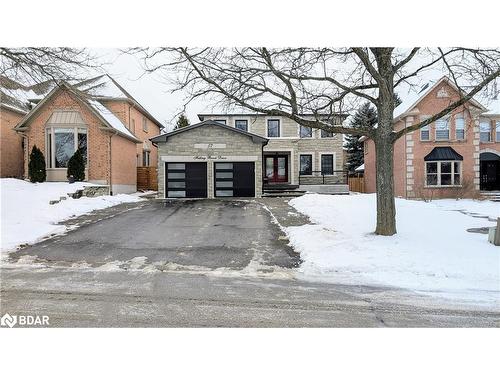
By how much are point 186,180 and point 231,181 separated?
2.63m

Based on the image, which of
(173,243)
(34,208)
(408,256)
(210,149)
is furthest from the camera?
(210,149)

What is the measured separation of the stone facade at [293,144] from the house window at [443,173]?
295 inches

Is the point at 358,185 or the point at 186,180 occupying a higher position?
the point at 186,180

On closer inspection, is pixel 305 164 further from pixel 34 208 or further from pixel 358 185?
pixel 34 208

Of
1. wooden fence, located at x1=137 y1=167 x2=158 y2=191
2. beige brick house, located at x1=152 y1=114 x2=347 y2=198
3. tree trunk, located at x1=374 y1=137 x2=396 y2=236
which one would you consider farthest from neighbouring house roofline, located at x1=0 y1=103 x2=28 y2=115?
tree trunk, located at x1=374 y1=137 x2=396 y2=236

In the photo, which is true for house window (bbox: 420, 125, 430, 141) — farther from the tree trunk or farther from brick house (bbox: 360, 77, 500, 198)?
the tree trunk

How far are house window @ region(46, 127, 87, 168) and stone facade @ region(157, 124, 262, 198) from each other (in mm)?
4418

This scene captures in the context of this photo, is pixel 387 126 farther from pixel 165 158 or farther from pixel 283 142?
pixel 283 142

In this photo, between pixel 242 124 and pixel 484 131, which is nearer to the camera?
pixel 484 131

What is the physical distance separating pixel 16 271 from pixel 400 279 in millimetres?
6670

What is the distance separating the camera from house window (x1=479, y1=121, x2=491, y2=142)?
21.6 metres

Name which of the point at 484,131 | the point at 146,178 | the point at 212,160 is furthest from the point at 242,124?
the point at 484,131

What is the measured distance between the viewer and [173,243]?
8.30m

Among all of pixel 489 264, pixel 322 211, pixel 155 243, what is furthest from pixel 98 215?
pixel 489 264
